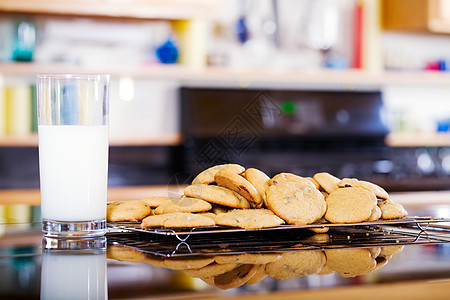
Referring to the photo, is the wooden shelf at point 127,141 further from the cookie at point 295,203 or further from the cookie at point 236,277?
the cookie at point 236,277

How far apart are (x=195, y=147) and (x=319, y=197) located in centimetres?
257

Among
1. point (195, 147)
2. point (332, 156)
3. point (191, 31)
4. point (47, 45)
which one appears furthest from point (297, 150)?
point (47, 45)

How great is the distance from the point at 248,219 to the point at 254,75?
2.79 meters

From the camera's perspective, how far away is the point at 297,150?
3.65m

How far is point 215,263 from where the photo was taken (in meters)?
0.68

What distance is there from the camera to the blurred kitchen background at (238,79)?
329cm

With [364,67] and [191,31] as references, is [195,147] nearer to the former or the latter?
[191,31]

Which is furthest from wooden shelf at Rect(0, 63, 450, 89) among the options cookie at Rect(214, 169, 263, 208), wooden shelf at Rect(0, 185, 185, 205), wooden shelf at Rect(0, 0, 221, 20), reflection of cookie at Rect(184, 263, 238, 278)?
reflection of cookie at Rect(184, 263, 238, 278)

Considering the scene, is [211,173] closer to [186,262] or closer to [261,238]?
[261,238]

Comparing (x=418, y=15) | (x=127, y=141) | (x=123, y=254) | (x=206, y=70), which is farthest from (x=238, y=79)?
(x=123, y=254)

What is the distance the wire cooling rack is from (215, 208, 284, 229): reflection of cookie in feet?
0.03

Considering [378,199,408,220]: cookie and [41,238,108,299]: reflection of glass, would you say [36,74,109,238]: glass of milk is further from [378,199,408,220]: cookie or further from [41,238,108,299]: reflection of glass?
[378,199,408,220]: cookie

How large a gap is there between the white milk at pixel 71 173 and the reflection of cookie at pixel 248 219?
6.8 inches

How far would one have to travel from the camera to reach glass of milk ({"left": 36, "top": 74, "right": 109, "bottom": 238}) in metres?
0.84
